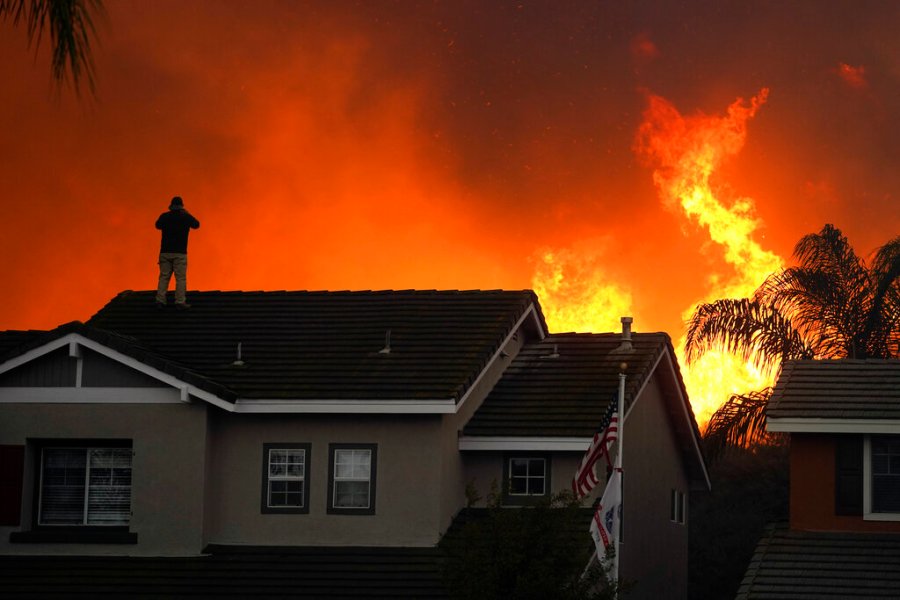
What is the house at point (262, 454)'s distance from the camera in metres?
27.5

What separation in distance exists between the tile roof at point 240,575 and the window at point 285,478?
88 centimetres

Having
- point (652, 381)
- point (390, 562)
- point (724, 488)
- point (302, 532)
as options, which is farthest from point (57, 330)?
point (724, 488)

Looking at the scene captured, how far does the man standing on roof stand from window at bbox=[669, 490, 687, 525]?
1248cm

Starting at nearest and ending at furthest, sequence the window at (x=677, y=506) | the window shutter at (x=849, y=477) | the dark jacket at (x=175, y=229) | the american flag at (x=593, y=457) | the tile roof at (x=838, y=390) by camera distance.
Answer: the american flag at (x=593, y=457) → the window shutter at (x=849, y=477) → the tile roof at (x=838, y=390) → the dark jacket at (x=175, y=229) → the window at (x=677, y=506)

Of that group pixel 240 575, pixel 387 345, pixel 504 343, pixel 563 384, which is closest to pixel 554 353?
pixel 504 343

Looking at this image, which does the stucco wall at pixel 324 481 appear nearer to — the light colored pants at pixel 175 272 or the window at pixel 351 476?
the window at pixel 351 476

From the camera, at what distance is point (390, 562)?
2678 cm

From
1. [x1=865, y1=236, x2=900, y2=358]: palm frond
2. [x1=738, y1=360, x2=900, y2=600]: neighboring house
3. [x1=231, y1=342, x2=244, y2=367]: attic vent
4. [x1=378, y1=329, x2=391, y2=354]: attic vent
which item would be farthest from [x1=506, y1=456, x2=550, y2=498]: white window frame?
[x1=865, y1=236, x2=900, y2=358]: palm frond

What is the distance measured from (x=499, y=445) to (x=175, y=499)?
627 cm

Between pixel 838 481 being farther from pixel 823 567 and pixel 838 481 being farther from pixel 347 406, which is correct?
pixel 347 406

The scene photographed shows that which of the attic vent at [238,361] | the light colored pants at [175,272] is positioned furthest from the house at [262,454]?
the light colored pants at [175,272]

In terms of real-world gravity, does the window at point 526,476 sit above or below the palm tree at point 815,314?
below

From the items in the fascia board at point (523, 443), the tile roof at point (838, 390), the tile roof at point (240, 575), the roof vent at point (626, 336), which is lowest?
the tile roof at point (240, 575)

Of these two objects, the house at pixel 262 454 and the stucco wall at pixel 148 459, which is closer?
the house at pixel 262 454
